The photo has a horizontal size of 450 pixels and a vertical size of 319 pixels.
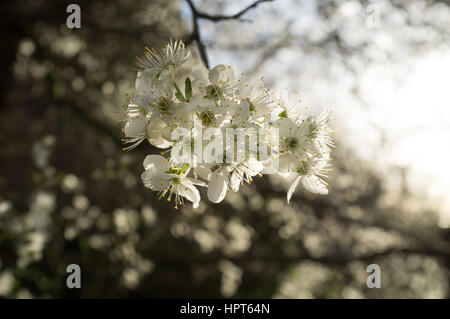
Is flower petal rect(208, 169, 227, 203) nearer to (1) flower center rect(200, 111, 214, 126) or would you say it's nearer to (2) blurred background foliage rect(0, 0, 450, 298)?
(1) flower center rect(200, 111, 214, 126)

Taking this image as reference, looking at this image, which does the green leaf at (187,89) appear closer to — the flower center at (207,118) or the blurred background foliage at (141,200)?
the flower center at (207,118)

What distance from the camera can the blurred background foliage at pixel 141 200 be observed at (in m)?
2.39

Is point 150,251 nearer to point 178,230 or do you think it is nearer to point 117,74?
point 178,230

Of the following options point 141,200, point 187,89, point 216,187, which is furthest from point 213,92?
point 141,200

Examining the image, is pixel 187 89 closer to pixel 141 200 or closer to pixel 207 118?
pixel 207 118

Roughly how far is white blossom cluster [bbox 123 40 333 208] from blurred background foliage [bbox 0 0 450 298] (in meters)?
1.15

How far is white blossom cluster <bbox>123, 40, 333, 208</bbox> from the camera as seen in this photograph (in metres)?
0.78

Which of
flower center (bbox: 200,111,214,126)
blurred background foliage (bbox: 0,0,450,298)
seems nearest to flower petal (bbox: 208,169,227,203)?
flower center (bbox: 200,111,214,126)

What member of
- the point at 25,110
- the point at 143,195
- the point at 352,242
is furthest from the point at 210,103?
the point at 352,242
